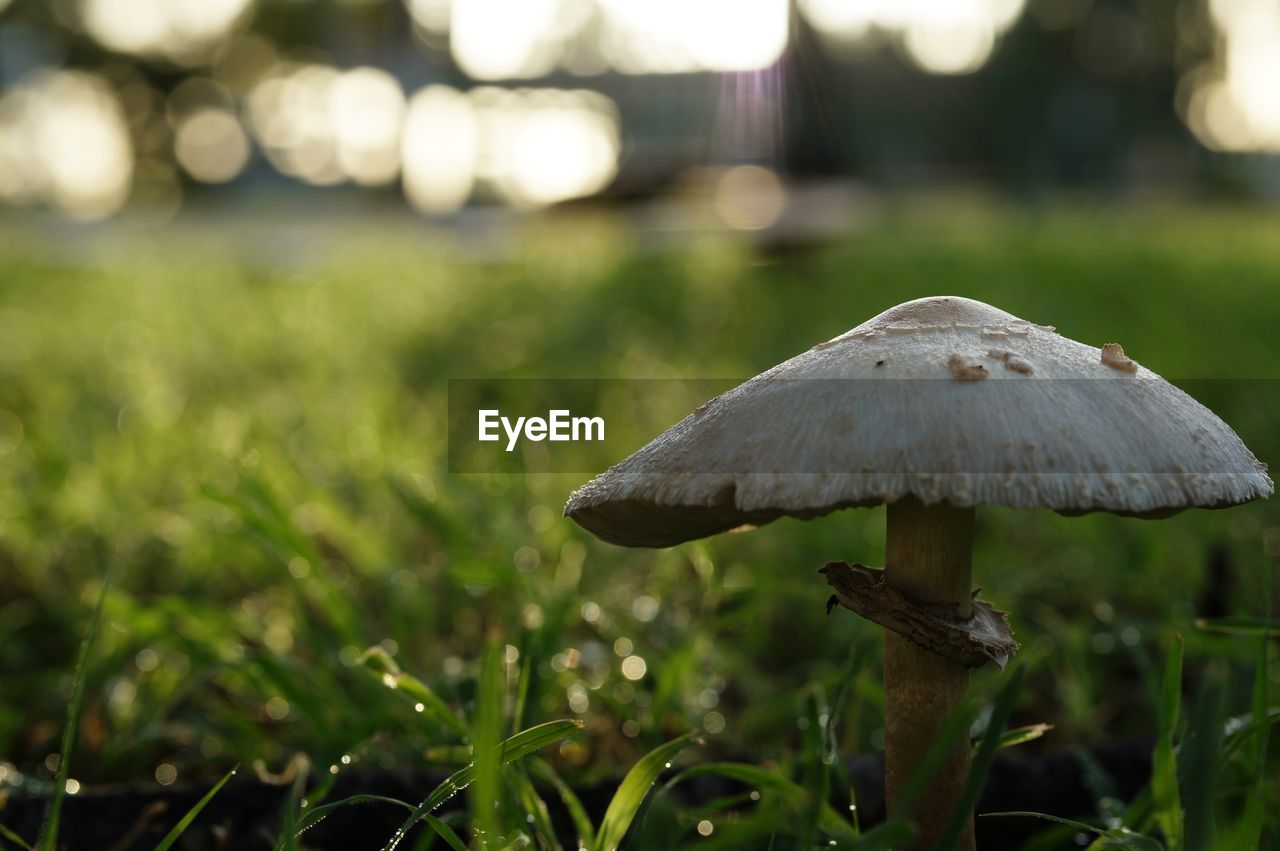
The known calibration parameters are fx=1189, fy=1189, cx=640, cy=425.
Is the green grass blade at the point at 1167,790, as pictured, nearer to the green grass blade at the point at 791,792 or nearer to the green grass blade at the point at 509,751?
the green grass blade at the point at 791,792

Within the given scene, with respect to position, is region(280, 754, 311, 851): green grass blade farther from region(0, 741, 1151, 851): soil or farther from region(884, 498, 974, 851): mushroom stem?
region(884, 498, 974, 851): mushroom stem

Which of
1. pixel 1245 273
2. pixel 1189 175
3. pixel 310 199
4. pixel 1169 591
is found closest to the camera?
pixel 1169 591

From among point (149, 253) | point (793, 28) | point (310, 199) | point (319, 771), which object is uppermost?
point (793, 28)

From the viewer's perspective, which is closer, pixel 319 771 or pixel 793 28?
pixel 319 771

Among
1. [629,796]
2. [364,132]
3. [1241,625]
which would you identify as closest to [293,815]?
[629,796]

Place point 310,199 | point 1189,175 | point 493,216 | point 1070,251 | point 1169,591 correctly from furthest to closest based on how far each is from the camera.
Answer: point 1189,175 → point 310,199 → point 493,216 → point 1070,251 → point 1169,591

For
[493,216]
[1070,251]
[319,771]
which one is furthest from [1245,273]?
[493,216]

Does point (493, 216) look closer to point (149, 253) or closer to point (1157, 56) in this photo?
point (149, 253)
